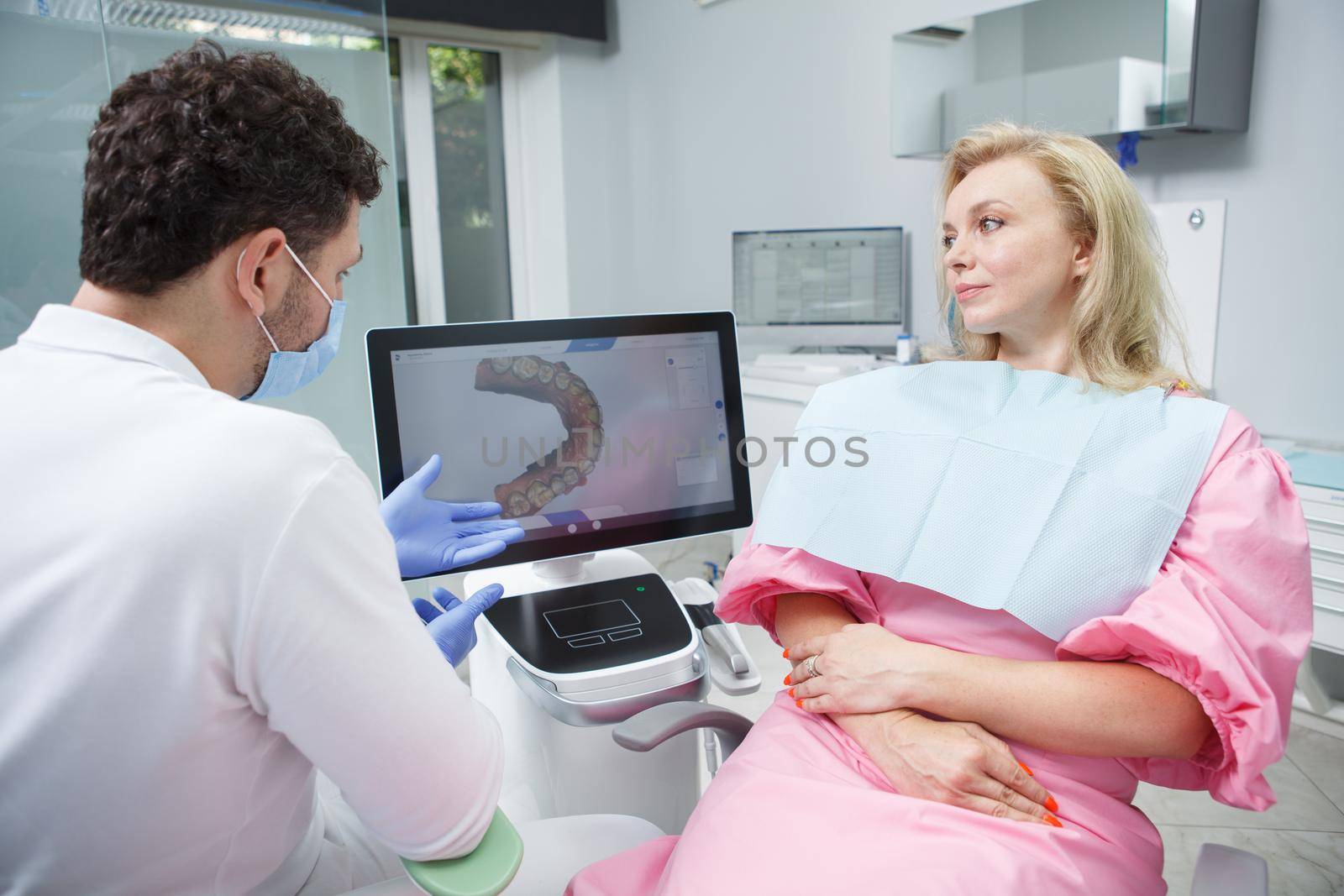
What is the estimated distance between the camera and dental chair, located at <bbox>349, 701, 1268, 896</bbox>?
2.70 ft

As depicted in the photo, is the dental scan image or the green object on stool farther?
the dental scan image

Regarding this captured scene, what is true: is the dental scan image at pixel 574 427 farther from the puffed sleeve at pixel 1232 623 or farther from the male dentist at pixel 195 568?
the puffed sleeve at pixel 1232 623

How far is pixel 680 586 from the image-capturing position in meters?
1.69

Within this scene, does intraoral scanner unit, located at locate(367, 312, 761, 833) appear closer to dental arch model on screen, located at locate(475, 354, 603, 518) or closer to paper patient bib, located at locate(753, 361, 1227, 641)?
dental arch model on screen, located at locate(475, 354, 603, 518)

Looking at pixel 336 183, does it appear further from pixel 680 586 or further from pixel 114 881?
pixel 680 586

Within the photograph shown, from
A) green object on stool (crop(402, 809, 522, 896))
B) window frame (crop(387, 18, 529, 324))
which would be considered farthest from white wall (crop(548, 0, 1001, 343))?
green object on stool (crop(402, 809, 522, 896))

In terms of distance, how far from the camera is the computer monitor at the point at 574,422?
135 centimetres

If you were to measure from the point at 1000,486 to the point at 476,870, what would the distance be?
77 cm

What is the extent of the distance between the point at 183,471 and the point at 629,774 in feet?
3.30

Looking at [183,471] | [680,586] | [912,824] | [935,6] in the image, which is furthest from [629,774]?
[935,6]

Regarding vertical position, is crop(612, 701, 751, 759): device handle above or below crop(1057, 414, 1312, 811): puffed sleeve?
below

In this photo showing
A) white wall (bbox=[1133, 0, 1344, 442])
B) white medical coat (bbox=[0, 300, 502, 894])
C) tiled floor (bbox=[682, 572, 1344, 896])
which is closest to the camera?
white medical coat (bbox=[0, 300, 502, 894])

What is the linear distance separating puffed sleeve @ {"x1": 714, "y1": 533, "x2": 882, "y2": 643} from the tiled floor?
1.04 metres

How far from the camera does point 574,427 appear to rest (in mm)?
1427
